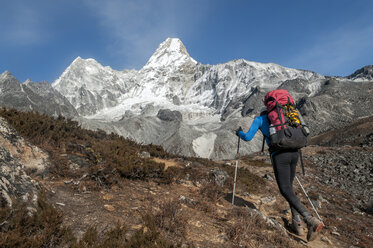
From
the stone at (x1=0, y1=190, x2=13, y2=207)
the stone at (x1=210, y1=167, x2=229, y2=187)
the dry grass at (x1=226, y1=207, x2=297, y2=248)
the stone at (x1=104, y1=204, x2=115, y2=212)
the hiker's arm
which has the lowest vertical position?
the dry grass at (x1=226, y1=207, x2=297, y2=248)

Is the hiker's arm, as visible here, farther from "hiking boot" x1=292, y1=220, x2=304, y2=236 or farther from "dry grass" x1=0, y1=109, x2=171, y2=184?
"dry grass" x1=0, y1=109, x2=171, y2=184

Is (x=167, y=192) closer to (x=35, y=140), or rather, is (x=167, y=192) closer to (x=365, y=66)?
(x=35, y=140)

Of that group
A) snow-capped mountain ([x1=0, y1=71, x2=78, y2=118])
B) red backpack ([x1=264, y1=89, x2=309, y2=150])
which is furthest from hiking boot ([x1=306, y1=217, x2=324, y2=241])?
snow-capped mountain ([x1=0, y1=71, x2=78, y2=118])

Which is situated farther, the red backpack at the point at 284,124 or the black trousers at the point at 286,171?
the black trousers at the point at 286,171

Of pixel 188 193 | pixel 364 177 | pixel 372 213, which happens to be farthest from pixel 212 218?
pixel 364 177

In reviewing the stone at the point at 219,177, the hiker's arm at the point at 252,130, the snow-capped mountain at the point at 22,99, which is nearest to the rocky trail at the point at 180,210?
the stone at the point at 219,177

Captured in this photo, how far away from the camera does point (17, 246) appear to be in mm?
2686

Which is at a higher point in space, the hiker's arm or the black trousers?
the hiker's arm

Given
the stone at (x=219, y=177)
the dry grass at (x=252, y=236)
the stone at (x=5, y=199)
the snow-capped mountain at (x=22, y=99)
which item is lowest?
the dry grass at (x=252, y=236)

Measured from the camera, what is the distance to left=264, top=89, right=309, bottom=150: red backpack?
4.63 meters

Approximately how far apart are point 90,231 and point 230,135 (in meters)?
63.0

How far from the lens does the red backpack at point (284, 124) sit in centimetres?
463

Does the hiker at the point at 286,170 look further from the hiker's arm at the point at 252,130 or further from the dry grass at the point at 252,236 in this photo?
the dry grass at the point at 252,236

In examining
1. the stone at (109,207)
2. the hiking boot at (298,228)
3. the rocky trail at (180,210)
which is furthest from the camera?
the hiking boot at (298,228)
